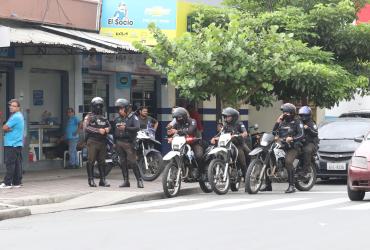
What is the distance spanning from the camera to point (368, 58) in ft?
74.8

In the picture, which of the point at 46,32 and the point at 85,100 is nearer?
the point at 46,32

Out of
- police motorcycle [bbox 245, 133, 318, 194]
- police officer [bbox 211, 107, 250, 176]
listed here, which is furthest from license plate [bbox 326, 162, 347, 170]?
police officer [bbox 211, 107, 250, 176]

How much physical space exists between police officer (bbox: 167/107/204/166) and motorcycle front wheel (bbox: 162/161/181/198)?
0.76 m

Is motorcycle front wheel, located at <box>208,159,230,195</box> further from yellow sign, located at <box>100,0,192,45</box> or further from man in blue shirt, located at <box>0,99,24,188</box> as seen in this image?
yellow sign, located at <box>100,0,192,45</box>

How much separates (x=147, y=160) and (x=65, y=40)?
3.33 m

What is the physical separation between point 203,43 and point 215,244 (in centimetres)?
909

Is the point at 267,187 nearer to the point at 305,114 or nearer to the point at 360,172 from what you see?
the point at 305,114

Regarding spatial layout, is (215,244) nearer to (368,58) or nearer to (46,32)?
(46,32)

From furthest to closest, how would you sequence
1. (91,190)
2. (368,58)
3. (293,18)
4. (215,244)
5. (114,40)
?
(368,58), (293,18), (114,40), (91,190), (215,244)

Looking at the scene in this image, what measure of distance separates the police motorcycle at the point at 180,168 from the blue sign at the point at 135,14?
557cm

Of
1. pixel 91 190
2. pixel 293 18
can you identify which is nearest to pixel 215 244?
pixel 91 190

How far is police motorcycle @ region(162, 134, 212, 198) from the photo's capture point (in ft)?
49.1

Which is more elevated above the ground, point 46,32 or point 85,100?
point 46,32

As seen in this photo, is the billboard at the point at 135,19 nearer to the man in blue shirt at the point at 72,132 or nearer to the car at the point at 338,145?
the man in blue shirt at the point at 72,132
